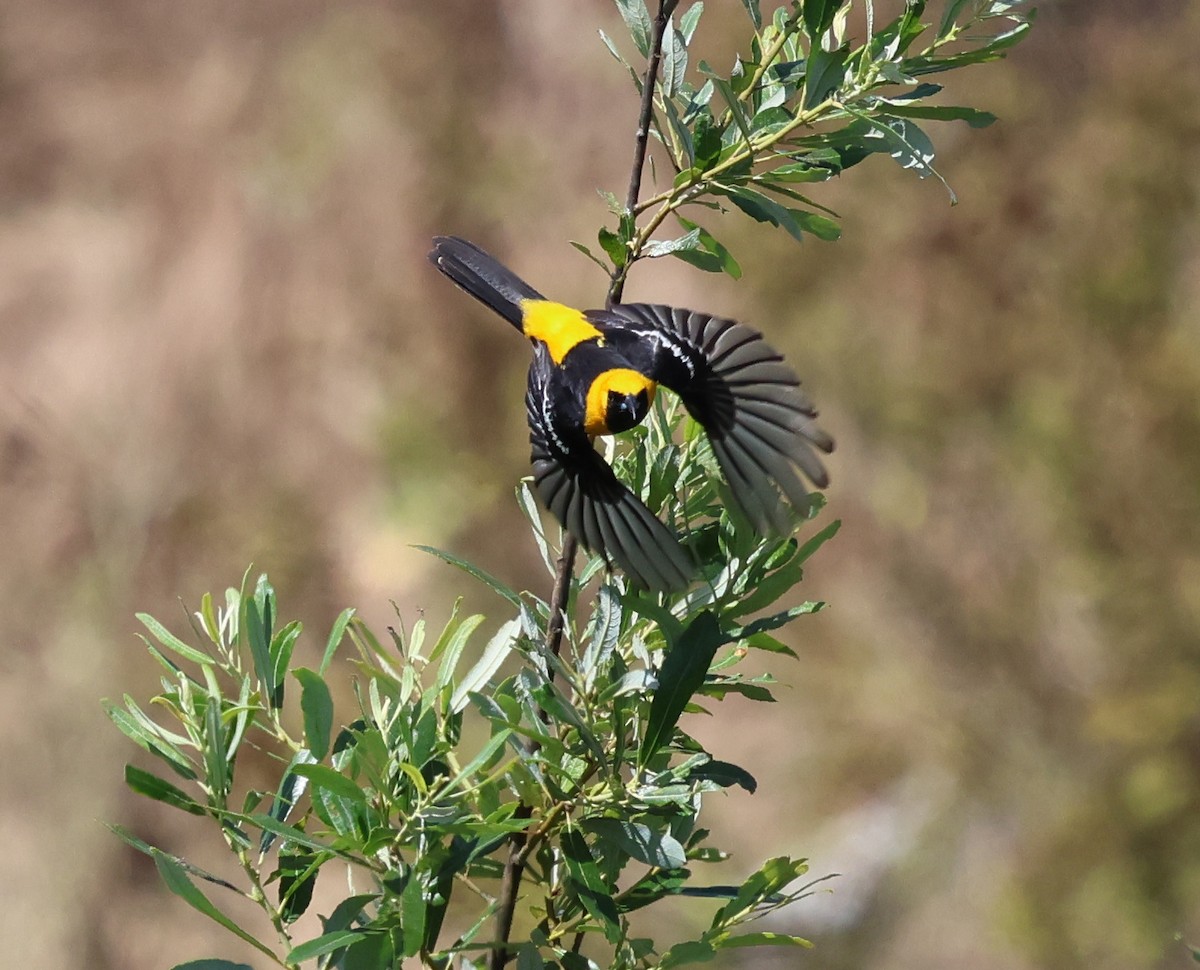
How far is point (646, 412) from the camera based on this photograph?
776mm

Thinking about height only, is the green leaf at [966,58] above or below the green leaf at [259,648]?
above

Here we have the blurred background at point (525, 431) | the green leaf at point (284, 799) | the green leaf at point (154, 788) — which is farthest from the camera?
the blurred background at point (525, 431)

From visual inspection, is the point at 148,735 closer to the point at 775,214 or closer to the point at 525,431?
the point at 775,214

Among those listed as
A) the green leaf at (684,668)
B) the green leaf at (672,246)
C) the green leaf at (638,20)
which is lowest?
the green leaf at (684,668)

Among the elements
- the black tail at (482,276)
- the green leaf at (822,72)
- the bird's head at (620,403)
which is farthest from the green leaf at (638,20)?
the black tail at (482,276)

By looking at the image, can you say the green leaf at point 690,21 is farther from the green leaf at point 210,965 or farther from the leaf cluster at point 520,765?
the green leaf at point 210,965

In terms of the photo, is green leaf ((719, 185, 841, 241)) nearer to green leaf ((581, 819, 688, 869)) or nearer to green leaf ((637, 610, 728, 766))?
green leaf ((637, 610, 728, 766))

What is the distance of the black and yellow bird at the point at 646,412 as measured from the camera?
0.59m

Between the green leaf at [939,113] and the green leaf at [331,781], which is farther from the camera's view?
the green leaf at [939,113]

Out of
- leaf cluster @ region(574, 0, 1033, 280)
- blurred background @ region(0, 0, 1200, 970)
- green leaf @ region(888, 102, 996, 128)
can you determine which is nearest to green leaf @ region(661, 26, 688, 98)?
leaf cluster @ region(574, 0, 1033, 280)

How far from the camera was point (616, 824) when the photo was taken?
1.87 ft

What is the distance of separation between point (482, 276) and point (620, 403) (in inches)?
10.3

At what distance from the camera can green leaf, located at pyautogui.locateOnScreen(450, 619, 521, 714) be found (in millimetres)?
586

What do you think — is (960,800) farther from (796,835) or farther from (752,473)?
(752,473)
